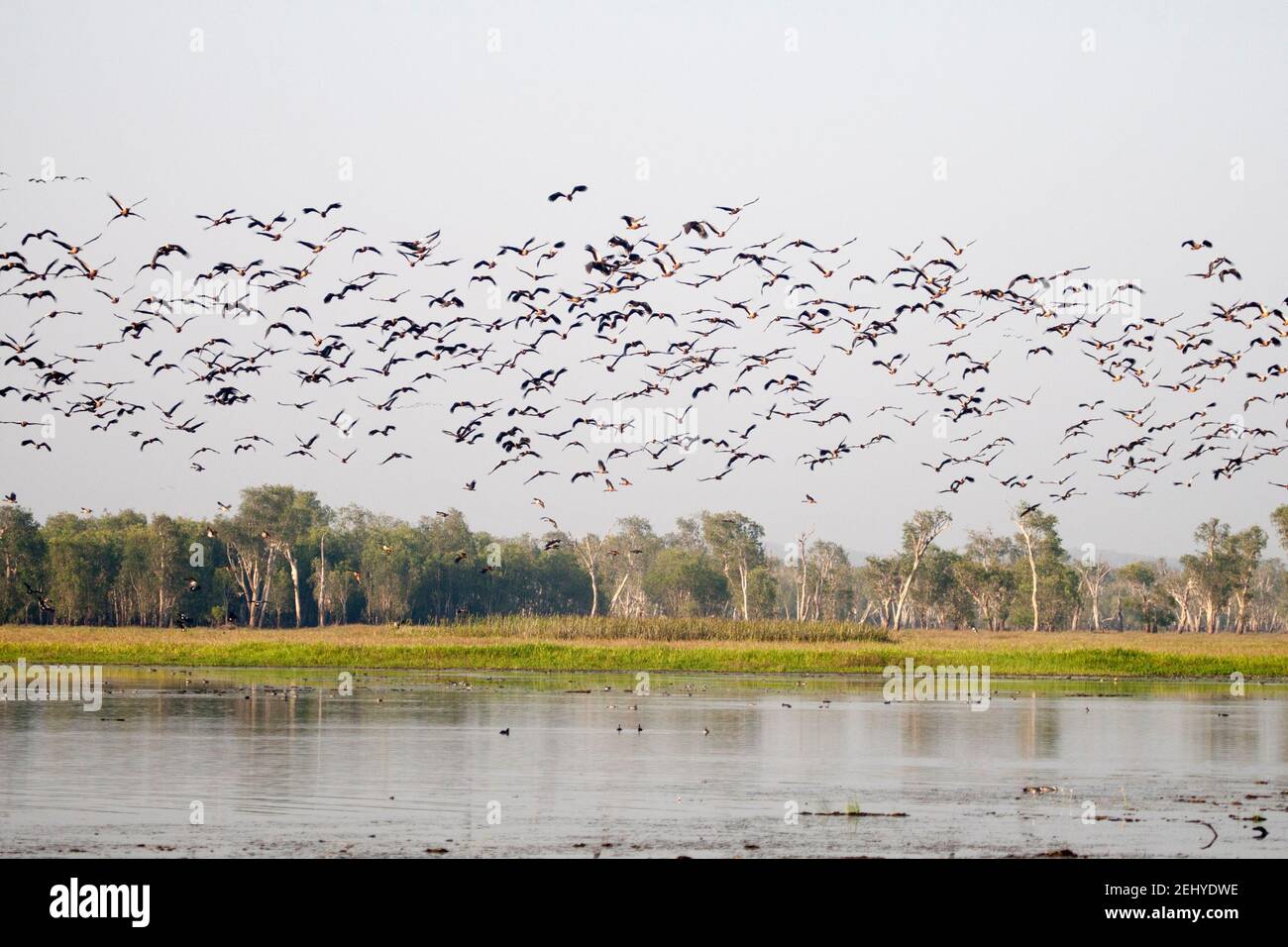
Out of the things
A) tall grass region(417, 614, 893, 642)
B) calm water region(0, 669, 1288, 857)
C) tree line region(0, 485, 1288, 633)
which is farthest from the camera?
tree line region(0, 485, 1288, 633)

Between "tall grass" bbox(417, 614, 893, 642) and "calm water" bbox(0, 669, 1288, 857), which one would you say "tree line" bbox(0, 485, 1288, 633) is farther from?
"calm water" bbox(0, 669, 1288, 857)

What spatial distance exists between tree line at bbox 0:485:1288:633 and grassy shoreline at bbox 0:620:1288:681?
167 ft

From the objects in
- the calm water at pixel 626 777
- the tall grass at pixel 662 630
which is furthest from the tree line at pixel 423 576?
the calm water at pixel 626 777

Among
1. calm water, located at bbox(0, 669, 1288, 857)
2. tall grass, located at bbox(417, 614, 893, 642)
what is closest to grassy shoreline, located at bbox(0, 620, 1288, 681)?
tall grass, located at bbox(417, 614, 893, 642)

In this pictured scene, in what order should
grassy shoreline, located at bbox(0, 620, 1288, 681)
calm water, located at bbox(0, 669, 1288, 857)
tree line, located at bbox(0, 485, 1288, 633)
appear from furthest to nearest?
1. tree line, located at bbox(0, 485, 1288, 633)
2. grassy shoreline, located at bbox(0, 620, 1288, 681)
3. calm water, located at bbox(0, 669, 1288, 857)

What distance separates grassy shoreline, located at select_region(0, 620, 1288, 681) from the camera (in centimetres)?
7275

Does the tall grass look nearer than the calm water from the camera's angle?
No

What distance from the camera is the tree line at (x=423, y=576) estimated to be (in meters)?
143

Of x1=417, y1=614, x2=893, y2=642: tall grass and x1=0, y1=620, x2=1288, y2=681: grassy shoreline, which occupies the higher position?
x1=417, y1=614, x2=893, y2=642: tall grass

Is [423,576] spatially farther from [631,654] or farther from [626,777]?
[626,777]
